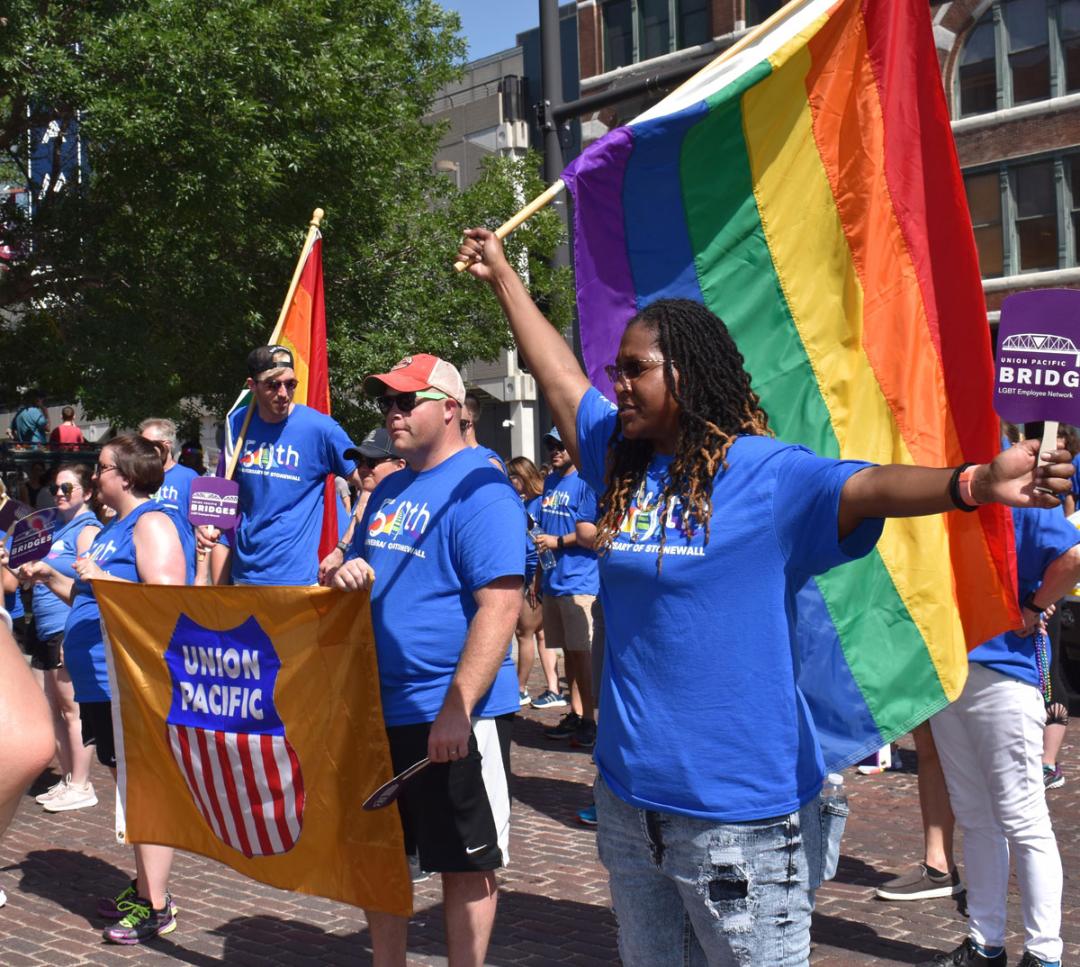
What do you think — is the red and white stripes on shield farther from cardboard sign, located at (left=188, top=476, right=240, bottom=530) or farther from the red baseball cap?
cardboard sign, located at (left=188, top=476, right=240, bottom=530)

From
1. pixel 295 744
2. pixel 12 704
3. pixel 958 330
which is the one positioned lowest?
pixel 295 744

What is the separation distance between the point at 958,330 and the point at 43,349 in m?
19.5

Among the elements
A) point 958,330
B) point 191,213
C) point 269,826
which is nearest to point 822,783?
point 958,330

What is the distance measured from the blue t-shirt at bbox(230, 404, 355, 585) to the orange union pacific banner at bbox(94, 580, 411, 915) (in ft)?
5.52

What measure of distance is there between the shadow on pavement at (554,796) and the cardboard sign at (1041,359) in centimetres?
478

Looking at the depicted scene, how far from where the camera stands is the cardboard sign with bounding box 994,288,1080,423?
110 inches

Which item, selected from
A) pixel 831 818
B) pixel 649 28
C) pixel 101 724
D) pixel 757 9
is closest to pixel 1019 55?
pixel 757 9

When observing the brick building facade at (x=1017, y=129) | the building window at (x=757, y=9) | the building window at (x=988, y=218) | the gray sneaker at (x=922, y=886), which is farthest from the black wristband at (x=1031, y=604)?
the building window at (x=757, y=9)

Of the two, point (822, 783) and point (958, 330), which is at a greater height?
point (958, 330)

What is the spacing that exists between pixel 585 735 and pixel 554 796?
1.39m

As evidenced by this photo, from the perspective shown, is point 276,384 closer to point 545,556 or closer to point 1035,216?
point 545,556

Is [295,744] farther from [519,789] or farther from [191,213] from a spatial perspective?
[191,213]

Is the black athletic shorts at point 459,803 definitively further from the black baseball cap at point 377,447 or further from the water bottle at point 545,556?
the water bottle at point 545,556

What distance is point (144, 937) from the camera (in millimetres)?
5449
